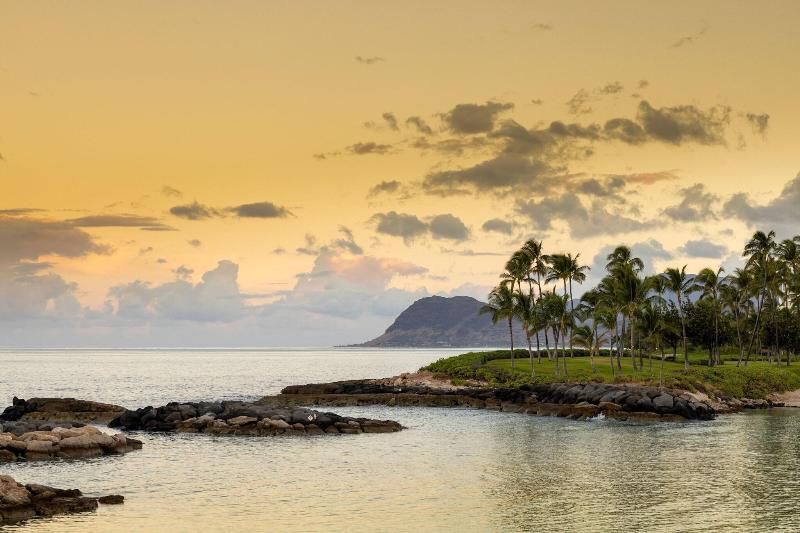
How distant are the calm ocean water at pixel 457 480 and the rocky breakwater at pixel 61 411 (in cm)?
1907

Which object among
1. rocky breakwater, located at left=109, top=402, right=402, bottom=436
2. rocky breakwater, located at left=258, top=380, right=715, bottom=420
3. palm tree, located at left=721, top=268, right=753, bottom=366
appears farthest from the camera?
palm tree, located at left=721, top=268, right=753, bottom=366

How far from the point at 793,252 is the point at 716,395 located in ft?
160

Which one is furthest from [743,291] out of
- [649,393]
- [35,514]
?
[35,514]

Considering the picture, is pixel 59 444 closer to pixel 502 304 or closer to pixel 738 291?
pixel 502 304

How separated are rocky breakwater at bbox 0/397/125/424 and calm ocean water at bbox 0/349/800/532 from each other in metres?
19.1

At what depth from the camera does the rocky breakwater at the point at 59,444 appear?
55.0 m

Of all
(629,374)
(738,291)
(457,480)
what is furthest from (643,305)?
(457,480)

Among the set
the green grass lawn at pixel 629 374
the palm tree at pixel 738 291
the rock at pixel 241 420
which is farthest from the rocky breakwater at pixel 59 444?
the palm tree at pixel 738 291

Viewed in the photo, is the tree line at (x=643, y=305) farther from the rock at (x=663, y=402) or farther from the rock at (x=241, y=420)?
the rock at (x=241, y=420)

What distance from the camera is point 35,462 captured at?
5369 cm

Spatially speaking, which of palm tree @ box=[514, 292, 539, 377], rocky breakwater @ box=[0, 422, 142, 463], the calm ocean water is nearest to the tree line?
palm tree @ box=[514, 292, 539, 377]

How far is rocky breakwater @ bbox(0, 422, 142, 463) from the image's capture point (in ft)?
181

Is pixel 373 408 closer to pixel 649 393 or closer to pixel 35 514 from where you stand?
pixel 649 393

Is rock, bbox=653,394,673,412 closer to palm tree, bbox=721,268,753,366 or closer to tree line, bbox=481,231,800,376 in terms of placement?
tree line, bbox=481,231,800,376
